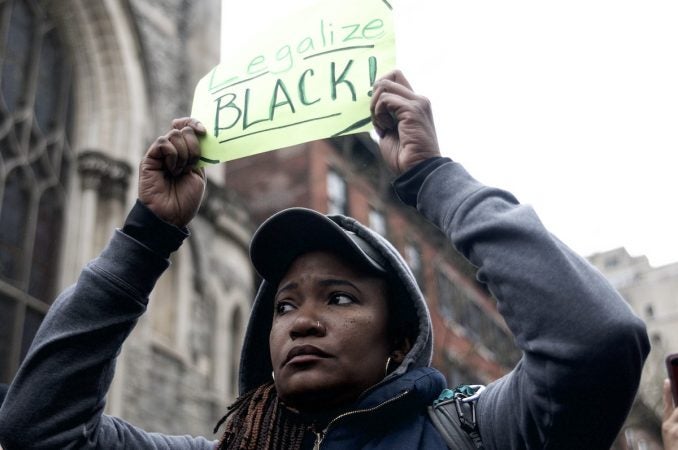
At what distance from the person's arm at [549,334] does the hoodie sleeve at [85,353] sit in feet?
2.95

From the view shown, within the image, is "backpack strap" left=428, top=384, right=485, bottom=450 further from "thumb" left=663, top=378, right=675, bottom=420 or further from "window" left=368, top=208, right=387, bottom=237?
"window" left=368, top=208, right=387, bottom=237

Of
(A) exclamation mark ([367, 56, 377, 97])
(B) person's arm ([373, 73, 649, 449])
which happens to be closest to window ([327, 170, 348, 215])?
(A) exclamation mark ([367, 56, 377, 97])

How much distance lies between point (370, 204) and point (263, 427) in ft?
63.2

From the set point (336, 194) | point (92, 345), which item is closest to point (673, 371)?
point (92, 345)

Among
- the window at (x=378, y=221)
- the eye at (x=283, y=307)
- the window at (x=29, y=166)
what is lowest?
the eye at (x=283, y=307)

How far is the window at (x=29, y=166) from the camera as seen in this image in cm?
944

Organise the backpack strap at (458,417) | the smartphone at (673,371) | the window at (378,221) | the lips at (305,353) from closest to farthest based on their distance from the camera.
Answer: the backpack strap at (458,417) → the lips at (305,353) → the smartphone at (673,371) → the window at (378,221)

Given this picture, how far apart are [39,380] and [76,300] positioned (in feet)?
0.77

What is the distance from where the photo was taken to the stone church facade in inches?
392

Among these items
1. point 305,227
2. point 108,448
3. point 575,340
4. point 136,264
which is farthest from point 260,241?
point 575,340

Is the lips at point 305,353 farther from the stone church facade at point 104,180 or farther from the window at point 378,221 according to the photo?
the window at point 378,221

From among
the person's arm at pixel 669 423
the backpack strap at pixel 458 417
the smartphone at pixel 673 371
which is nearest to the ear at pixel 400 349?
the backpack strap at pixel 458 417

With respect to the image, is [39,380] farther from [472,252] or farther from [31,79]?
[31,79]

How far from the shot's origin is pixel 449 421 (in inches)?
89.0
